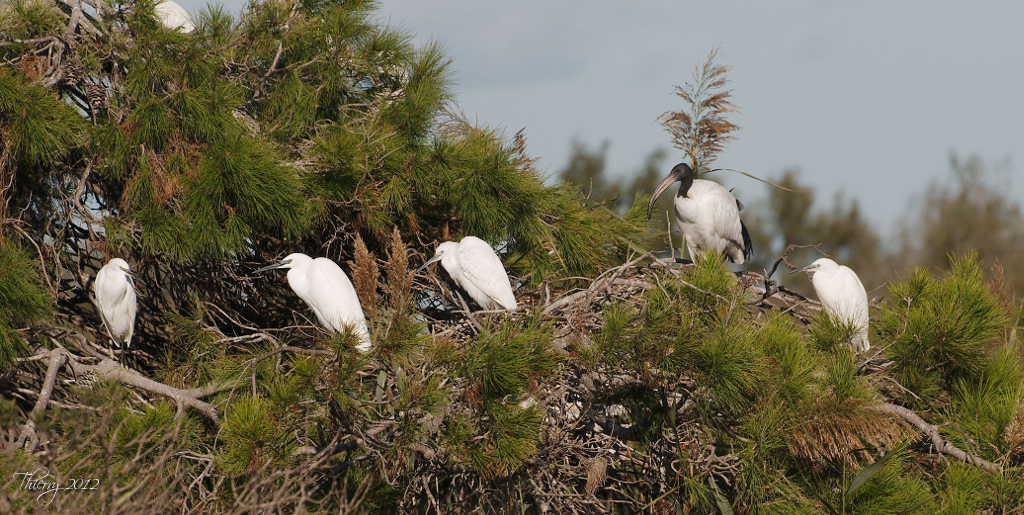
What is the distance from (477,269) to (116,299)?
1.29 metres

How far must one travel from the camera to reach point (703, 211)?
12.7ft

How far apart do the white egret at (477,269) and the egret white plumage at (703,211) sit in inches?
41.4

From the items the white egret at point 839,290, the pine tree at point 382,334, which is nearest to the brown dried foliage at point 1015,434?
the pine tree at point 382,334

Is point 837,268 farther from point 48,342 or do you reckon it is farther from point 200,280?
point 48,342

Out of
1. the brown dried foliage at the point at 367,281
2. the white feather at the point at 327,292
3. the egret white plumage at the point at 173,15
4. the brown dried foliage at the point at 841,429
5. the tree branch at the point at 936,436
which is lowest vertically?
the tree branch at the point at 936,436

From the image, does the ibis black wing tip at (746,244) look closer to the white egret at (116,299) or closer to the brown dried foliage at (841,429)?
the brown dried foliage at (841,429)

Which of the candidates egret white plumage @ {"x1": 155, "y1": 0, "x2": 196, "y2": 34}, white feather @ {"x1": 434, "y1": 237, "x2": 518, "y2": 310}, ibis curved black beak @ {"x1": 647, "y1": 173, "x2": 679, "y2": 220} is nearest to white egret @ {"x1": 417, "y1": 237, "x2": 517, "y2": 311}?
white feather @ {"x1": 434, "y1": 237, "x2": 518, "y2": 310}

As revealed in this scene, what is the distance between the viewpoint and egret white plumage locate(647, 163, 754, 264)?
3877 millimetres

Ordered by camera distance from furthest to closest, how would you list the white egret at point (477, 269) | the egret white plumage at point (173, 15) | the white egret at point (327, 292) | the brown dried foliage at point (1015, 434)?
the egret white plumage at point (173, 15), the white egret at point (477, 269), the white egret at point (327, 292), the brown dried foliage at point (1015, 434)

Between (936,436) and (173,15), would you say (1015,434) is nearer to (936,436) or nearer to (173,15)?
(936,436)

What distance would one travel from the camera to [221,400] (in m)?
2.28

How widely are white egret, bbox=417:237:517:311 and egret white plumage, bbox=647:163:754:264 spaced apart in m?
1.05

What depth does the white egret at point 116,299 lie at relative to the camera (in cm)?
280

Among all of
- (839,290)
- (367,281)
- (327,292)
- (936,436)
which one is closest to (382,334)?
(367,281)
